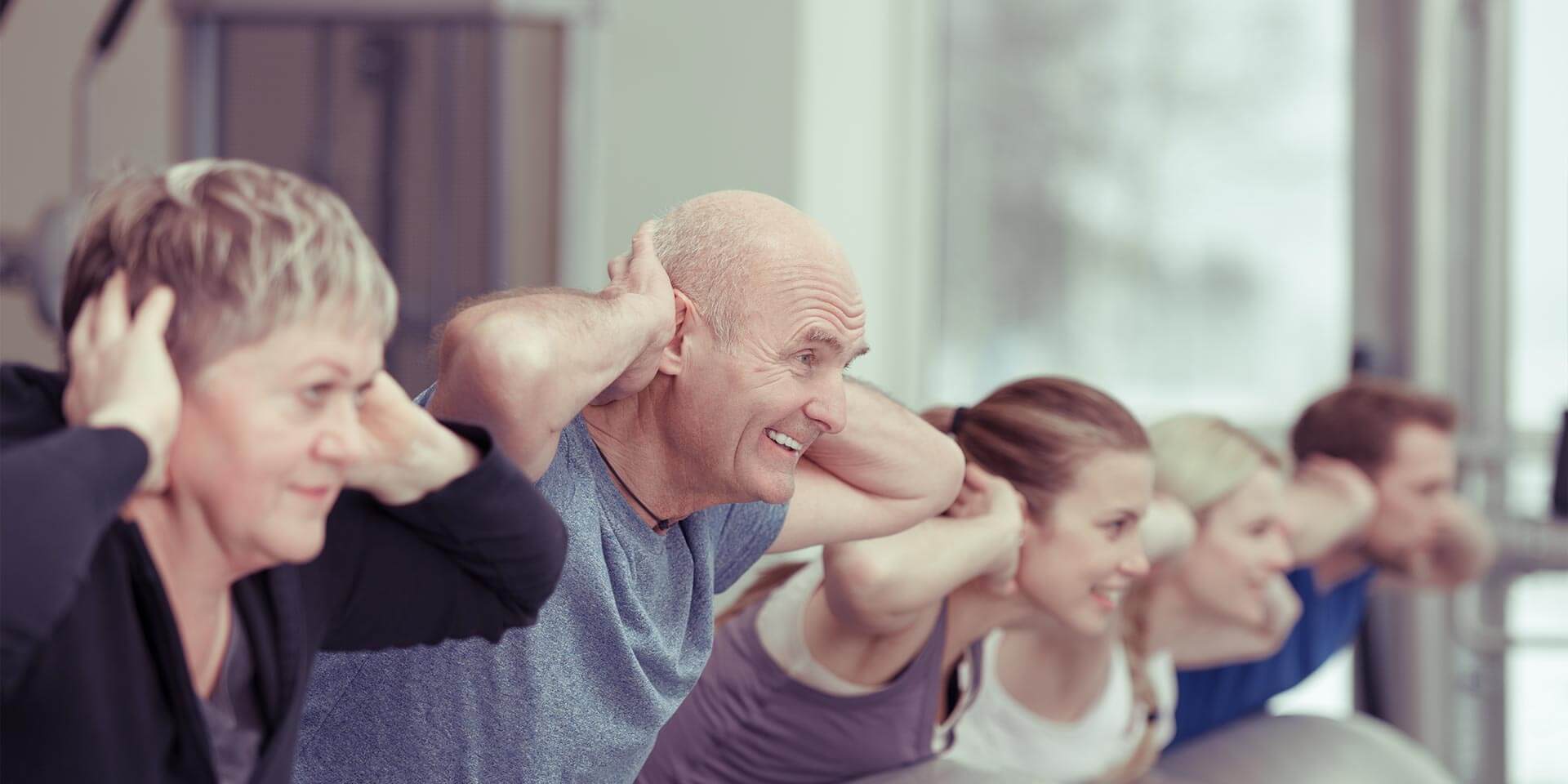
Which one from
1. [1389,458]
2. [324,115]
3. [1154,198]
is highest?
[324,115]

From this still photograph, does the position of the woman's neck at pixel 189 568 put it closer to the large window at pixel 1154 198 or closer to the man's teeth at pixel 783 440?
the man's teeth at pixel 783 440

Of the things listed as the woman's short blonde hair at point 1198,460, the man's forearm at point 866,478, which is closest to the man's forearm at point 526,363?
the man's forearm at point 866,478

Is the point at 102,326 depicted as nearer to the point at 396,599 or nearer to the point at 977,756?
the point at 396,599

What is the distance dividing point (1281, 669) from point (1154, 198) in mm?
1161

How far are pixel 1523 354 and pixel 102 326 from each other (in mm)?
3227

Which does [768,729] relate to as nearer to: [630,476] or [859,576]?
[859,576]

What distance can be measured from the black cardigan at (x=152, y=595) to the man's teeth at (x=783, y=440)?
0.93ft

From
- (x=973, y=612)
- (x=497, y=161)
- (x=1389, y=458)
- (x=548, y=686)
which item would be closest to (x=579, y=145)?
(x=497, y=161)

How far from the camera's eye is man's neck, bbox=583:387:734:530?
1073mm

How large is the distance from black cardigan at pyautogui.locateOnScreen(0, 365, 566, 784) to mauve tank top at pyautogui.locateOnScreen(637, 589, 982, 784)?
0.63 meters

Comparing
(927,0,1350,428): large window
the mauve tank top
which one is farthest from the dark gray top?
(927,0,1350,428): large window

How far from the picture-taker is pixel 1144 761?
1.92 metres

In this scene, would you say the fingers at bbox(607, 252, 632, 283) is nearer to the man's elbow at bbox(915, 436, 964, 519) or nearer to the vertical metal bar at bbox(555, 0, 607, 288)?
the man's elbow at bbox(915, 436, 964, 519)

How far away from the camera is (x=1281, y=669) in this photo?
2498 millimetres
